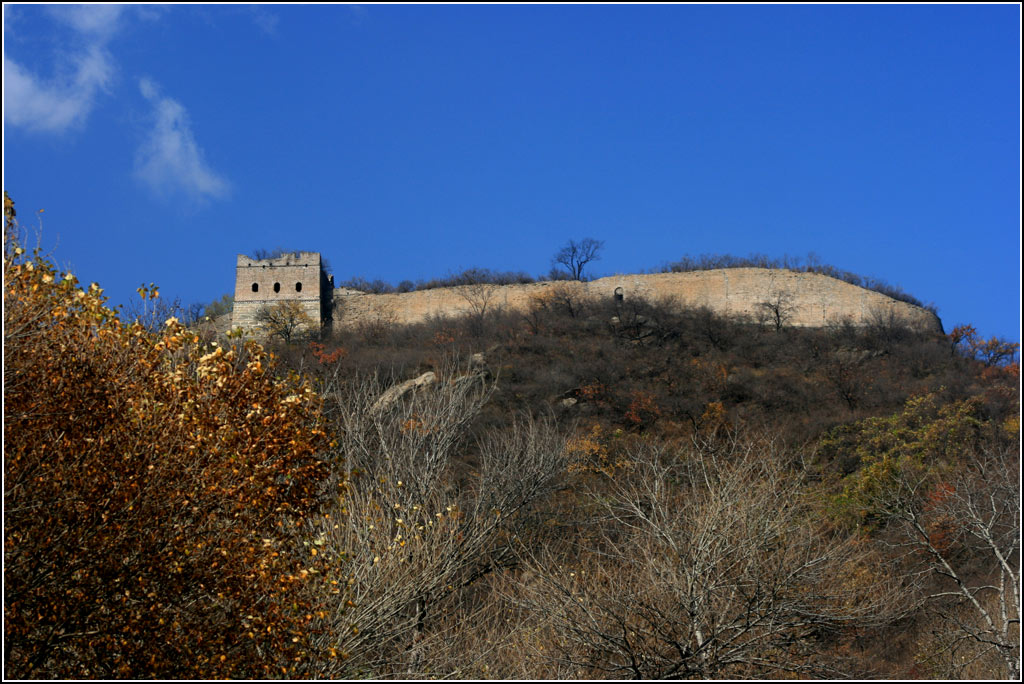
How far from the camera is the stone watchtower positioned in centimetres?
3756

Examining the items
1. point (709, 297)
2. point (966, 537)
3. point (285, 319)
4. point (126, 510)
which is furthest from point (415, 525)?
point (709, 297)

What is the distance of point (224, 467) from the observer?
7871 millimetres

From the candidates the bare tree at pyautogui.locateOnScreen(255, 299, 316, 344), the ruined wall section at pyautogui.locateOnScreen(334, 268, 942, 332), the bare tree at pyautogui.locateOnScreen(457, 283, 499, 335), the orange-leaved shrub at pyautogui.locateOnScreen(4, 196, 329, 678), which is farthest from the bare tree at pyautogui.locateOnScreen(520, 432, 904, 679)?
the bare tree at pyautogui.locateOnScreen(457, 283, 499, 335)

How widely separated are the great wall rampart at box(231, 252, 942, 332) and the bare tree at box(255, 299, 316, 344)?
39 centimetres

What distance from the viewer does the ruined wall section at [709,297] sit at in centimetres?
3694

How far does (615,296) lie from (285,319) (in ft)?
41.2

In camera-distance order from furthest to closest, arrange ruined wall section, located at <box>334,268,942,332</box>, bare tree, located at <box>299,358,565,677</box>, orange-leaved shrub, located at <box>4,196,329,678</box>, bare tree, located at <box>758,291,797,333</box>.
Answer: bare tree, located at <box>758,291,797,333</box> → ruined wall section, located at <box>334,268,942,332</box> → bare tree, located at <box>299,358,565,677</box> → orange-leaved shrub, located at <box>4,196,329,678</box>

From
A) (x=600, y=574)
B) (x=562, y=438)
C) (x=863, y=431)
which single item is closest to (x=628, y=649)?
(x=600, y=574)

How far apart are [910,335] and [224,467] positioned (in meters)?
31.3

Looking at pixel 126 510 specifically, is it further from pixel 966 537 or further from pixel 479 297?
pixel 479 297

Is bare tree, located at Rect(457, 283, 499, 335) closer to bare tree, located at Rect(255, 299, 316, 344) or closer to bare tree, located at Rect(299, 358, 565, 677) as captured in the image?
bare tree, located at Rect(255, 299, 316, 344)

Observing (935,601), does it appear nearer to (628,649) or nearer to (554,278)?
(628,649)

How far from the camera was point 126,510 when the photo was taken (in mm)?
6809

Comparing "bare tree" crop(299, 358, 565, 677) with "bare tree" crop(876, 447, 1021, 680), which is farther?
"bare tree" crop(876, 447, 1021, 680)
